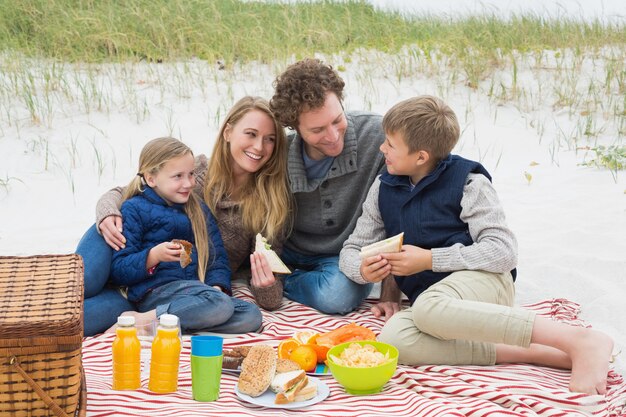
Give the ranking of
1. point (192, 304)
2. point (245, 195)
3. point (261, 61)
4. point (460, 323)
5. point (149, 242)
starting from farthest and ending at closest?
1. point (261, 61)
2. point (245, 195)
3. point (149, 242)
4. point (192, 304)
5. point (460, 323)

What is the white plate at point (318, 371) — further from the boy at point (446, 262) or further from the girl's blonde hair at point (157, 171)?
the girl's blonde hair at point (157, 171)

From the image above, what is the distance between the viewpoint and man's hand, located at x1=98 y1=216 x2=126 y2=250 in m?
3.91

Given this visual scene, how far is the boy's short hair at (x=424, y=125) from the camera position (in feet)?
12.0

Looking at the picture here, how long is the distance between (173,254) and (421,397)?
1.29m

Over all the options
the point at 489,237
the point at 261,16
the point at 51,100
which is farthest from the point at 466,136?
the point at 489,237

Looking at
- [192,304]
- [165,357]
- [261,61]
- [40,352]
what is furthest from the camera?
[261,61]

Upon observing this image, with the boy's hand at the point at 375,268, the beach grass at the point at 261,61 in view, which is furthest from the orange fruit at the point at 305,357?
the beach grass at the point at 261,61

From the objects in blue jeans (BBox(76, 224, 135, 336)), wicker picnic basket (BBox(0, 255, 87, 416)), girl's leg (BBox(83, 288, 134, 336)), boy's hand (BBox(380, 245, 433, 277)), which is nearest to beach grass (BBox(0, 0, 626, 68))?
blue jeans (BBox(76, 224, 135, 336))

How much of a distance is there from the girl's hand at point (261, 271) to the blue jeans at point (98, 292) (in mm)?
595

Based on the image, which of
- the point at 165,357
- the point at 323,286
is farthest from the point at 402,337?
the point at 165,357

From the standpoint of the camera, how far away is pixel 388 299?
13.8 feet

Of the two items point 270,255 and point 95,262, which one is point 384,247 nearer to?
point 270,255

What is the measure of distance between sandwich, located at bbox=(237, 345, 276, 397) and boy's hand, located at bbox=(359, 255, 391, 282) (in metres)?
0.76

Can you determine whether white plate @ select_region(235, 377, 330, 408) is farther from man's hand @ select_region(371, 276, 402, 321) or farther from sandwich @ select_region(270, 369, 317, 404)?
man's hand @ select_region(371, 276, 402, 321)
